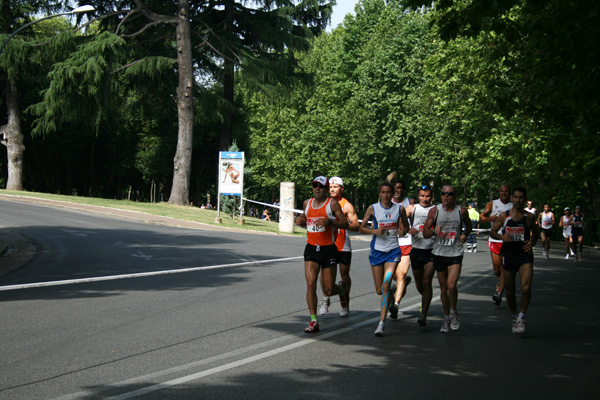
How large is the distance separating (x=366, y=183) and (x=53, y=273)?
37.8 metres

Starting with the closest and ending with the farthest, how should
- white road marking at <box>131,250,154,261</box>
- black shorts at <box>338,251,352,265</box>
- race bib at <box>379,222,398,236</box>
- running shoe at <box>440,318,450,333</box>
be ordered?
1. running shoe at <box>440,318,450,333</box>
2. race bib at <box>379,222,398,236</box>
3. black shorts at <box>338,251,352,265</box>
4. white road marking at <box>131,250,154,261</box>

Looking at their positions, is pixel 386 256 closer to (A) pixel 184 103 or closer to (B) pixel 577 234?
Result: (B) pixel 577 234

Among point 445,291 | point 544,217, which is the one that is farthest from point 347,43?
point 445,291

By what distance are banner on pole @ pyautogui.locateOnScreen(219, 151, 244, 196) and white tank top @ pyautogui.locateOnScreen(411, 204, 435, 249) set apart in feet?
71.4

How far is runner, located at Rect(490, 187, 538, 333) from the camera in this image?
29.6ft

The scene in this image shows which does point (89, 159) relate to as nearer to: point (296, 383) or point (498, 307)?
point (498, 307)

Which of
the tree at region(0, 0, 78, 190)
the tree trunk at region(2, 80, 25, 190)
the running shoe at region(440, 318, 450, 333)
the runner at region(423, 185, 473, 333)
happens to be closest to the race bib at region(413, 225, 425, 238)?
the runner at region(423, 185, 473, 333)

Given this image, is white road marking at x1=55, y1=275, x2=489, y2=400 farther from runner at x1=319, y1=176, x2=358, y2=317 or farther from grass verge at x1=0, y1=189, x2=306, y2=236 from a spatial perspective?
grass verge at x1=0, y1=189, x2=306, y2=236

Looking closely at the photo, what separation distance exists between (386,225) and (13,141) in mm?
38851

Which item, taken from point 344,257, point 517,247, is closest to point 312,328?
point 344,257

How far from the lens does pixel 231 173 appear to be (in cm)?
3181

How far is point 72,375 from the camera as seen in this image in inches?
237

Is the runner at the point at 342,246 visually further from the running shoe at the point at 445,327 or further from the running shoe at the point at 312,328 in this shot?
the running shoe at the point at 445,327

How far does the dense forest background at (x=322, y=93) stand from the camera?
50.7 ft
